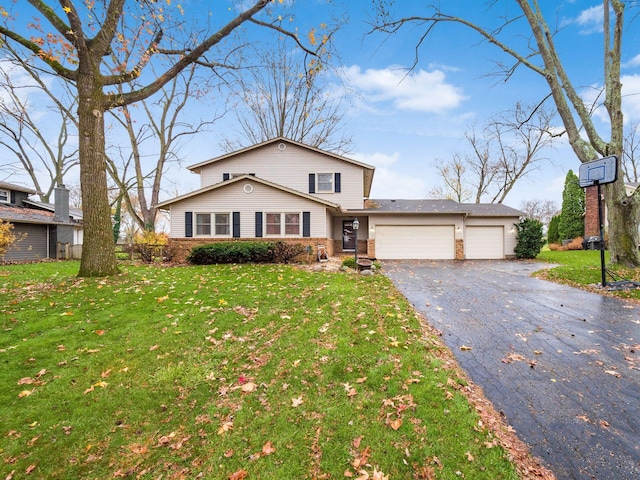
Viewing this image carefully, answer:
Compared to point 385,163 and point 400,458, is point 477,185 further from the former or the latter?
point 400,458

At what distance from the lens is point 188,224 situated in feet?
51.3

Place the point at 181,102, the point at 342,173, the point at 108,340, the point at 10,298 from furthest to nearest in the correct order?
the point at 181,102, the point at 342,173, the point at 10,298, the point at 108,340

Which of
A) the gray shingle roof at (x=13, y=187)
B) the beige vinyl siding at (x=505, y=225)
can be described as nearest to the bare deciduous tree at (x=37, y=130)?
the gray shingle roof at (x=13, y=187)

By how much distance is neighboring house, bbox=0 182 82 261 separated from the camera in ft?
58.4

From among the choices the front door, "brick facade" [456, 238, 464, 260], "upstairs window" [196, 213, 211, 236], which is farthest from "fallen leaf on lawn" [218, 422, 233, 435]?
"brick facade" [456, 238, 464, 260]

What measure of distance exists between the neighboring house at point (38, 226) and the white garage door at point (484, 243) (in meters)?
24.8

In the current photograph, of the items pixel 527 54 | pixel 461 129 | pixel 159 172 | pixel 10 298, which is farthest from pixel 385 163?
pixel 10 298

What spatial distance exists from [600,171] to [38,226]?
2804cm

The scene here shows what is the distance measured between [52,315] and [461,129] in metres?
34.8

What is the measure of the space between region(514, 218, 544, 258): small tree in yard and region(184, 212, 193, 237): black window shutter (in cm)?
1874

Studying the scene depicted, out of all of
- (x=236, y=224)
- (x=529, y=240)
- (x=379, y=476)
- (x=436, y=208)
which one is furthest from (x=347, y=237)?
(x=379, y=476)

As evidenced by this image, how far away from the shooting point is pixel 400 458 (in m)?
2.43

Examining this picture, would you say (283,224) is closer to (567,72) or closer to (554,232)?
(567,72)

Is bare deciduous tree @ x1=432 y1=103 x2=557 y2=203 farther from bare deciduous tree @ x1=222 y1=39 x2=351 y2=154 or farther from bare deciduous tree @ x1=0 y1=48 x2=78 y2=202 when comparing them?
bare deciduous tree @ x1=0 y1=48 x2=78 y2=202
